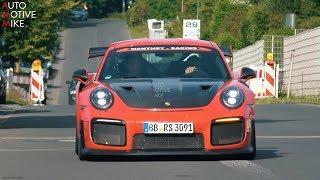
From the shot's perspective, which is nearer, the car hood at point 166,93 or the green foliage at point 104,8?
the car hood at point 166,93

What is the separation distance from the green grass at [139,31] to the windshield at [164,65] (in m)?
89.0

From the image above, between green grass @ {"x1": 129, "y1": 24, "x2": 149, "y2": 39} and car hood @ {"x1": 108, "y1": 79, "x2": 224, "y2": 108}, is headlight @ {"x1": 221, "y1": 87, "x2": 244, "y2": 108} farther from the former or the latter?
green grass @ {"x1": 129, "y1": 24, "x2": 149, "y2": 39}

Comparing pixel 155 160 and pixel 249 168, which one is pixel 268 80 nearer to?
pixel 155 160

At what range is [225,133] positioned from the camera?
13.2 metres

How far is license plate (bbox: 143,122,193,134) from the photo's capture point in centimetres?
1312

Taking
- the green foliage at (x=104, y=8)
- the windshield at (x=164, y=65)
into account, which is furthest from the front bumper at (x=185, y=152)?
the green foliage at (x=104, y=8)

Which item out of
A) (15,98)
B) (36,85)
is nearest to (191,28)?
(15,98)

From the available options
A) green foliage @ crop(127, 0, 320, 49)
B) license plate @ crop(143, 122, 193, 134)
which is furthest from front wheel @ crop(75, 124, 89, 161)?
green foliage @ crop(127, 0, 320, 49)

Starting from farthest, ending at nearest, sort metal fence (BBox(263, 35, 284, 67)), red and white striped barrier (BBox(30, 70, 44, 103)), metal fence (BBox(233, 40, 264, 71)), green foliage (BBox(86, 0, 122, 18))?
green foliage (BBox(86, 0, 122, 18)), metal fence (BBox(233, 40, 264, 71)), metal fence (BBox(263, 35, 284, 67)), red and white striped barrier (BBox(30, 70, 44, 103))

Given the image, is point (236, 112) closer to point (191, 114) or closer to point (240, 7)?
point (191, 114)

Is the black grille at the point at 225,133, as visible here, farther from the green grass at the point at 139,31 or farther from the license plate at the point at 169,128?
the green grass at the point at 139,31

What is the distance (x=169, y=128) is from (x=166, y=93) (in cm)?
44

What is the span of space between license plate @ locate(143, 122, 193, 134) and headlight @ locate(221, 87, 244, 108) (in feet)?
1.53

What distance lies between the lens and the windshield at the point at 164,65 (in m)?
14.5
